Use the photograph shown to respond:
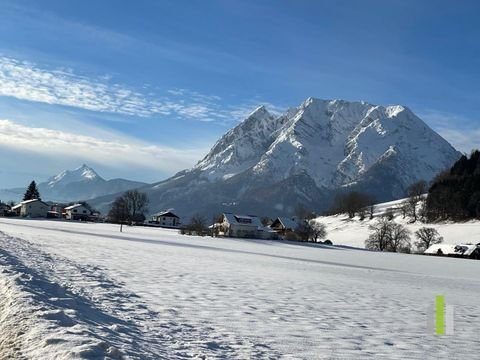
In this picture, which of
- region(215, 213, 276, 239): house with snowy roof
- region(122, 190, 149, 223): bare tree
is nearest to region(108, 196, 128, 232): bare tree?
region(122, 190, 149, 223): bare tree

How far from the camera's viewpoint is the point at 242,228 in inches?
5659

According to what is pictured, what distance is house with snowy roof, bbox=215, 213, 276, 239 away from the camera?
141m

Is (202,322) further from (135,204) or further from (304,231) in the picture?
(135,204)

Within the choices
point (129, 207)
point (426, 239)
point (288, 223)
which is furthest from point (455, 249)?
point (129, 207)

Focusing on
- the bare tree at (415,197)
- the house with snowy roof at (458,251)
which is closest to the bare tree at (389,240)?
the house with snowy roof at (458,251)

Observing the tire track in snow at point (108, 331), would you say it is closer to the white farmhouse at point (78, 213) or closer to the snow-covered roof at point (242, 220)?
the snow-covered roof at point (242, 220)

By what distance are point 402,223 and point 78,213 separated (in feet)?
383

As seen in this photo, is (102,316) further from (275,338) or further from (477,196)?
(477,196)

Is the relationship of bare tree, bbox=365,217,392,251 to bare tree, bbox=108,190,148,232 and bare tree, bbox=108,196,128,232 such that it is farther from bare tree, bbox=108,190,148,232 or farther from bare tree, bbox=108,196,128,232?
bare tree, bbox=108,196,128,232

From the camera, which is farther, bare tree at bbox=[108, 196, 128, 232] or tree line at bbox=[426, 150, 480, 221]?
bare tree at bbox=[108, 196, 128, 232]

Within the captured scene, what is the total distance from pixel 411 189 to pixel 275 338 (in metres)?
198

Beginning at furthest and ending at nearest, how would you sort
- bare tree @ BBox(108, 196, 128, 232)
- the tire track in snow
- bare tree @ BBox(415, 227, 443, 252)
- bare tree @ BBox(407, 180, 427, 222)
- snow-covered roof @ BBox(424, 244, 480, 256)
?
bare tree @ BBox(407, 180, 427, 222) < bare tree @ BBox(108, 196, 128, 232) < bare tree @ BBox(415, 227, 443, 252) < snow-covered roof @ BBox(424, 244, 480, 256) < the tire track in snow

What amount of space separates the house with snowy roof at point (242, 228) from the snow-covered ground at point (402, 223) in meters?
23.0

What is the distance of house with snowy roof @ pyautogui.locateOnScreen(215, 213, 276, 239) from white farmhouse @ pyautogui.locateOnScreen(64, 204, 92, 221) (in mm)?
62333
